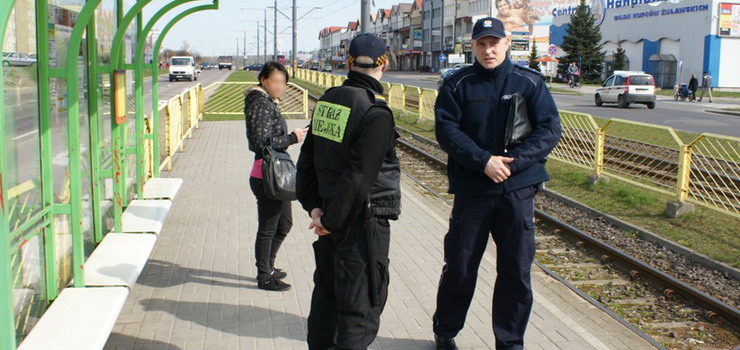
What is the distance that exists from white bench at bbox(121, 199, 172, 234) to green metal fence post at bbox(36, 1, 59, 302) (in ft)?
6.15

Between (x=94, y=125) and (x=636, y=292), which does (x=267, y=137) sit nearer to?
(x=94, y=125)

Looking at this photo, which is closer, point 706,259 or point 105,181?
point 105,181

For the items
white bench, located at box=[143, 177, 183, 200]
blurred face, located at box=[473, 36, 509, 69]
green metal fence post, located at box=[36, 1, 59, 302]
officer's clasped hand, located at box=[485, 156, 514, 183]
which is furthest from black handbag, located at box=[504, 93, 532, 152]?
white bench, located at box=[143, 177, 183, 200]

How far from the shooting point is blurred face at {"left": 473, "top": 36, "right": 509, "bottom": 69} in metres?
4.35

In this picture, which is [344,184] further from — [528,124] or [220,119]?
[220,119]

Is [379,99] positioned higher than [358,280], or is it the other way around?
[379,99]

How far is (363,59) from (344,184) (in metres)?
0.63

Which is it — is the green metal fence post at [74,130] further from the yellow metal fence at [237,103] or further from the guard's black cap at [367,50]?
the yellow metal fence at [237,103]

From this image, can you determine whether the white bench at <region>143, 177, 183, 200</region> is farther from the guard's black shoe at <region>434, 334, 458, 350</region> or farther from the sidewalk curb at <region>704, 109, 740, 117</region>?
the sidewalk curb at <region>704, 109, 740, 117</region>

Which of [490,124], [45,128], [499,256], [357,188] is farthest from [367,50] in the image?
[45,128]

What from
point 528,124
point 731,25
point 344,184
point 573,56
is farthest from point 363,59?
point 573,56

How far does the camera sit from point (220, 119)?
23.9 meters

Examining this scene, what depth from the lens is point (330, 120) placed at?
3709 mm

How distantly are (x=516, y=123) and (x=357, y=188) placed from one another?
1229 mm
